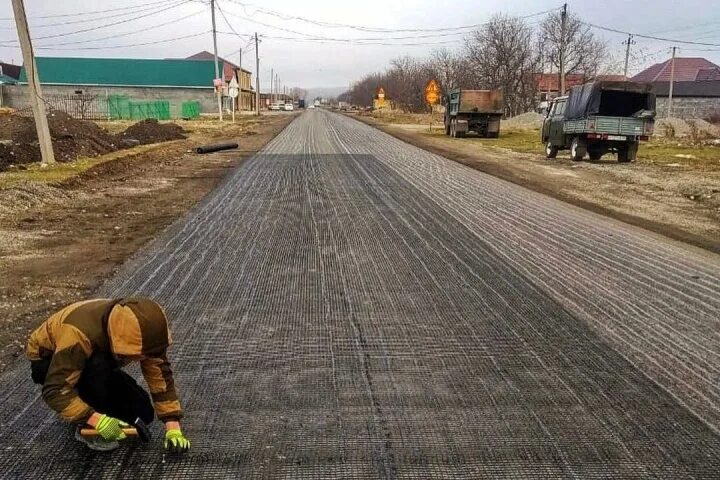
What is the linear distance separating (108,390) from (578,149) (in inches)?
718

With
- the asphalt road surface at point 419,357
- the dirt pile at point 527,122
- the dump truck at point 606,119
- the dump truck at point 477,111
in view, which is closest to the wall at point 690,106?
the dirt pile at point 527,122

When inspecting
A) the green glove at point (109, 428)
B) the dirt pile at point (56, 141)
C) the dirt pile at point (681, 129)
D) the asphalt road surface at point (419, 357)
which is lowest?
the dirt pile at point (681, 129)

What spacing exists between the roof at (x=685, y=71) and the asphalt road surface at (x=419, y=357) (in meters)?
74.9

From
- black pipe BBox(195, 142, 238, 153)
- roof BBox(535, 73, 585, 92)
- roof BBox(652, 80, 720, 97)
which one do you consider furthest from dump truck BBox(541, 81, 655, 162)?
roof BBox(652, 80, 720, 97)

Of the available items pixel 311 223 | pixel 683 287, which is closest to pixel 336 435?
pixel 683 287

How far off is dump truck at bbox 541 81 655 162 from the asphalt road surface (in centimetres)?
1091

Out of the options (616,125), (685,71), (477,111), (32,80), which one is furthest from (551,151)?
(685,71)

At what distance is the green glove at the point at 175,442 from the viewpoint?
8.95 ft

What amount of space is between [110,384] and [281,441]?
0.86 m

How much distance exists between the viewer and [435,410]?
319cm

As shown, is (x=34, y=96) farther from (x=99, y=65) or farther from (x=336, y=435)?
(x=99, y=65)

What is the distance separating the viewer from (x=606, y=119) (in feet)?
57.0

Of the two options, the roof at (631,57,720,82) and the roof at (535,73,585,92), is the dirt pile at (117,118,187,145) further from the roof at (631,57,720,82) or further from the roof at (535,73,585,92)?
the roof at (631,57,720,82)

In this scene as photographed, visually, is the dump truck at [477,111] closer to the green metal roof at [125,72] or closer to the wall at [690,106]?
the wall at [690,106]
